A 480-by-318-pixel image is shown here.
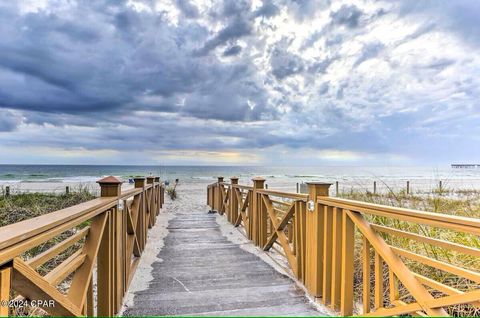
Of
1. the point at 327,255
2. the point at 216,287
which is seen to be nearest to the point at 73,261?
the point at 216,287

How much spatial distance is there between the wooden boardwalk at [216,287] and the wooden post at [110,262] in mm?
349

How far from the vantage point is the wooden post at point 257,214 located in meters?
4.94

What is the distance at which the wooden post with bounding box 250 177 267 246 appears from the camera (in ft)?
16.2

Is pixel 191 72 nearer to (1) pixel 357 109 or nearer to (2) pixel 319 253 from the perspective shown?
(1) pixel 357 109

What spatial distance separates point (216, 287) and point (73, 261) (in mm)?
1830

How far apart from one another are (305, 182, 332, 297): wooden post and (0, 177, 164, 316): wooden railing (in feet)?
6.06

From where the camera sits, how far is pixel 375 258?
92.3 inches

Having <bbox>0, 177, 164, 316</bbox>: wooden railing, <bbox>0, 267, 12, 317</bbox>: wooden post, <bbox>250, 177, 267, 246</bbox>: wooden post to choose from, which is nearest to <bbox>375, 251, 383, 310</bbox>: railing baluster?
<bbox>0, 177, 164, 316</bbox>: wooden railing

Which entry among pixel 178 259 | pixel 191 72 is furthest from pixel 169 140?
pixel 178 259

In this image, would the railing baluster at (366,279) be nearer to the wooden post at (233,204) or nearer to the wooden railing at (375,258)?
the wooden railing at (375,258)

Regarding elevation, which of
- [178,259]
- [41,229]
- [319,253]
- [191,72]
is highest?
[191,72]

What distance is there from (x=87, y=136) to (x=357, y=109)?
25.1 metres

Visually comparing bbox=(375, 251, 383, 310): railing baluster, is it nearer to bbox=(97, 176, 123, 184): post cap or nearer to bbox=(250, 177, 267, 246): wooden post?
bbox=(97, 176, 123, 184): post cap

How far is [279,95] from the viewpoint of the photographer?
16.0 meters
